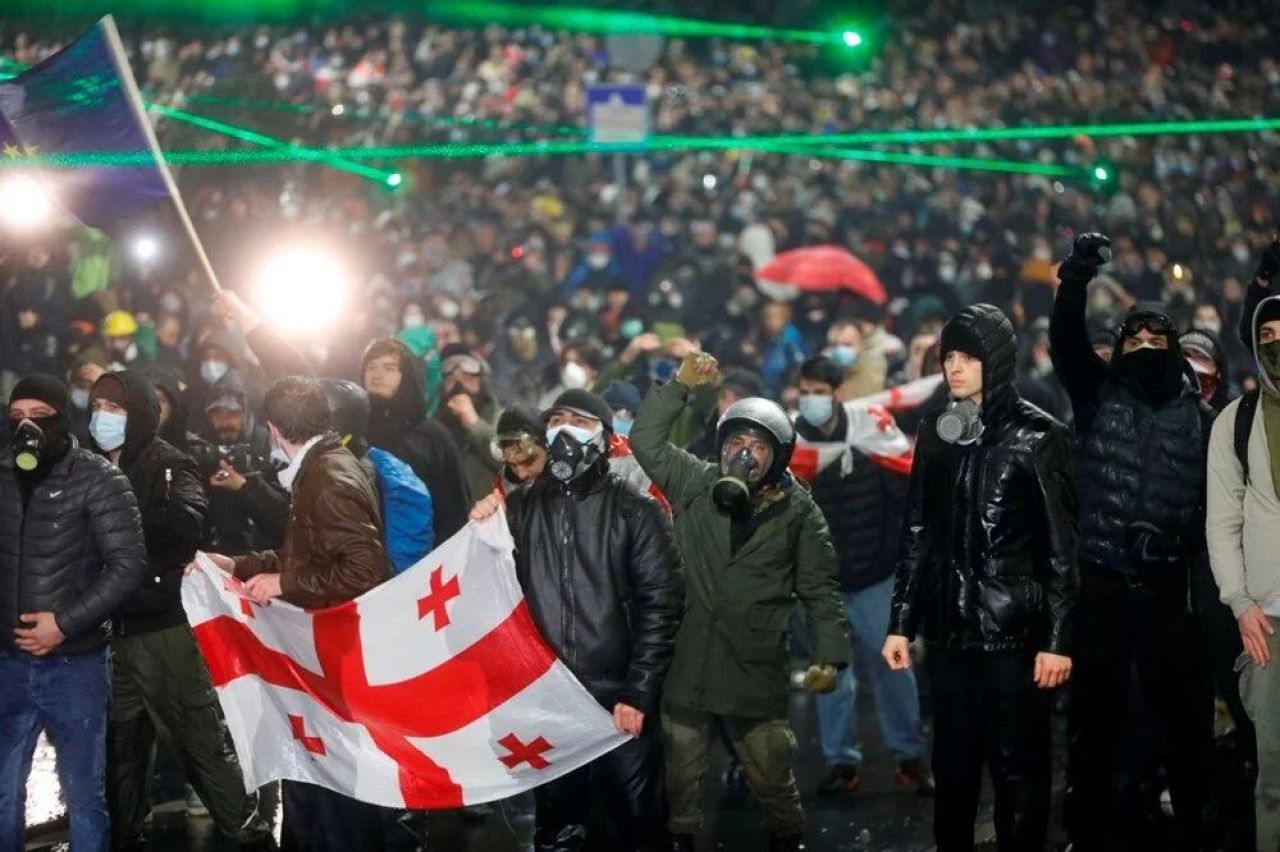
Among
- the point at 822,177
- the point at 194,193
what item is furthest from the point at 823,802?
→ the point at 194,193

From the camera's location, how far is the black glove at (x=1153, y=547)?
6.60m

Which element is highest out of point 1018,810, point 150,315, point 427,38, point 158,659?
point 427,38

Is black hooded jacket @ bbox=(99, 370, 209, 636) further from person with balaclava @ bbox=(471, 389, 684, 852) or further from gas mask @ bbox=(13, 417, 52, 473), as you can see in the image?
person with balaclava @ bbox=(471, 389, 684, 852)

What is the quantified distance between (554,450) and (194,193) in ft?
50.2

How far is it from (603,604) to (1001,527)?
143cm

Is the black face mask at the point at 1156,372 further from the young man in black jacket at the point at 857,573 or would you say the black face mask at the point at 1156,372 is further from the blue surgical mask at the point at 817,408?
the blue surgical mask at the point at 817,408

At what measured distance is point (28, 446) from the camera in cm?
640

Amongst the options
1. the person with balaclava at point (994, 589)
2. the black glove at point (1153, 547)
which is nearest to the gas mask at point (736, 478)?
the person with balaclava at point (994, 589)

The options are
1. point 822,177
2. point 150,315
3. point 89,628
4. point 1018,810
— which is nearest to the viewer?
point 1018,810

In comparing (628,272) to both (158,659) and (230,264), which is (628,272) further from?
(158,659)

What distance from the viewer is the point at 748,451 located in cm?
686

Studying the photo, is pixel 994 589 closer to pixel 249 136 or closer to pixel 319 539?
pixel 319 539

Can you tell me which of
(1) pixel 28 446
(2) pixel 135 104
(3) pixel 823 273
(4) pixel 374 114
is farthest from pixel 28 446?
(4) pixel 374 114

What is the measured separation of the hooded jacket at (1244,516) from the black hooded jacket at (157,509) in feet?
12.9
